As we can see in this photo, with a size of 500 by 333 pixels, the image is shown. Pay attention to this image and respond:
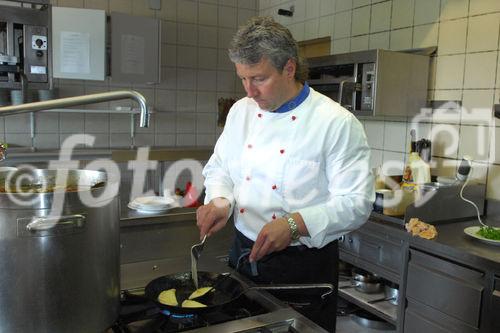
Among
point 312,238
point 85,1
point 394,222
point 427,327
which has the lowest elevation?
point 427,327

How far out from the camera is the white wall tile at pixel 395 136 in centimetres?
322

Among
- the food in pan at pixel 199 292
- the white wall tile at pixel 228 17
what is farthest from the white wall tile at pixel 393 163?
the white wall tile at pixel 228 17

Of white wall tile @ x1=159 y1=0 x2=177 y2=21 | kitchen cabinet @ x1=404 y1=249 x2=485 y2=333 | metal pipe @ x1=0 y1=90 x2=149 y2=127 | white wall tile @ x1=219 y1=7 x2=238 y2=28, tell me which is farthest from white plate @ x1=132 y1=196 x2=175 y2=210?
white wall tile @ x1=219 y1=7 x2=238 y2=28

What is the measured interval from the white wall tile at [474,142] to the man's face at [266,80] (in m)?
1.68

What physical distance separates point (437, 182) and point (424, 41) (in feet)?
3.20

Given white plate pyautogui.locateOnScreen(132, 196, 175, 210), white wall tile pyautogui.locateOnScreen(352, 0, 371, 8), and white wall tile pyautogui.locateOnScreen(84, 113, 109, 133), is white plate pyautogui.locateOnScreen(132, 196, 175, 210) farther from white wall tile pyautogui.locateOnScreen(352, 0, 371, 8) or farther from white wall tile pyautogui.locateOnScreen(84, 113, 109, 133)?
white wall tile pyautogui.locateOnScreen(352, 0, 371, 8)

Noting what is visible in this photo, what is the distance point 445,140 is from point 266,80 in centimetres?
192

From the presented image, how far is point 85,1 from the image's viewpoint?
424cm

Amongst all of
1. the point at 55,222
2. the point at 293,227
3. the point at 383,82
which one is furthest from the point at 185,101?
the point at 55,222

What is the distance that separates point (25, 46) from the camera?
3.54 meters

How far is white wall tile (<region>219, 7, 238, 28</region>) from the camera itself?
4926 millimetres

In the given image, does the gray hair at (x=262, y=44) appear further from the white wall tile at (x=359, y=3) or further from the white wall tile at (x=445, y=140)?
the white wall tile at (x=359, y=3)

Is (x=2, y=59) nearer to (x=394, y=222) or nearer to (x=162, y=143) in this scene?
(x=162, y=143)

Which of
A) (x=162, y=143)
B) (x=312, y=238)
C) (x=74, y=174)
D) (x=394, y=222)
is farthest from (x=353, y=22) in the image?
(x=74, y=174)
